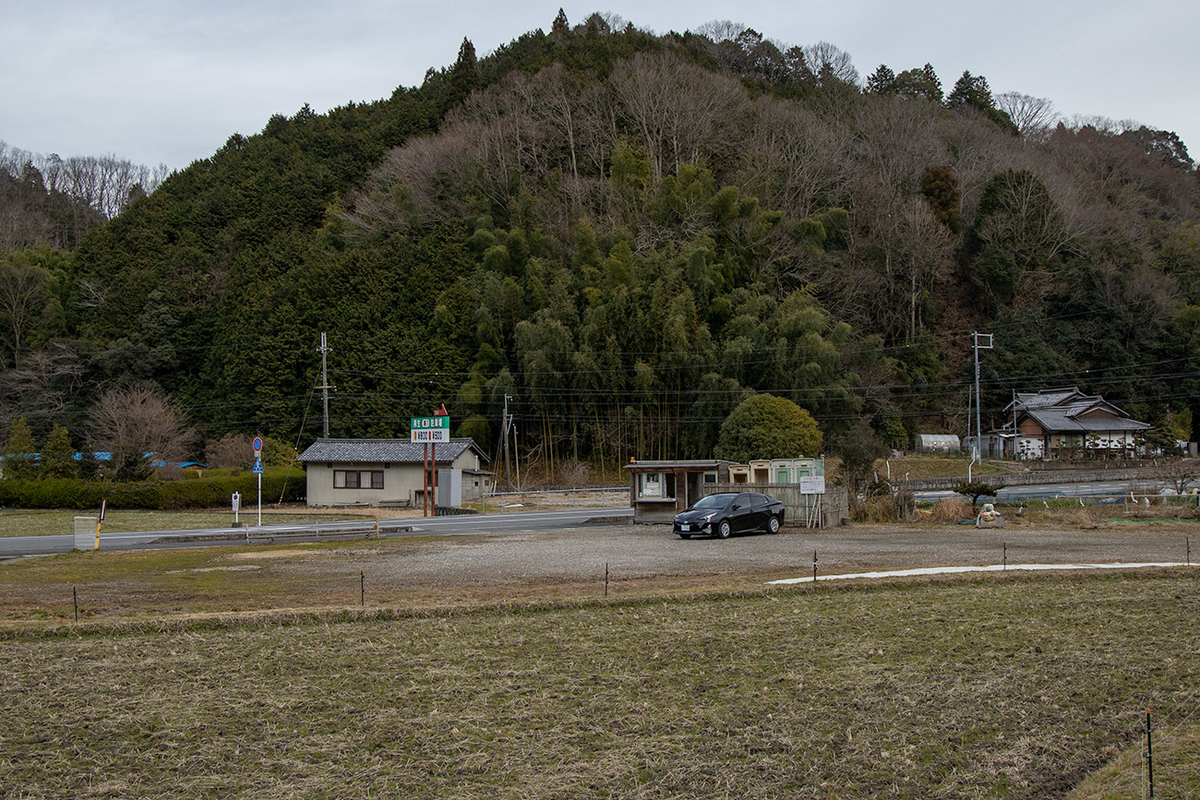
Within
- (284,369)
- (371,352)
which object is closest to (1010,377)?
(371,352)

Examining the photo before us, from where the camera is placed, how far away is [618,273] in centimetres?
4909

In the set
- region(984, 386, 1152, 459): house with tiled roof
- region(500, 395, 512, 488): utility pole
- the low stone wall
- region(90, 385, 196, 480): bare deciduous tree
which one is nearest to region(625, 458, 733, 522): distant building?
the low stone wall

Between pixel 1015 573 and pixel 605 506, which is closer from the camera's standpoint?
pixel 1015 573

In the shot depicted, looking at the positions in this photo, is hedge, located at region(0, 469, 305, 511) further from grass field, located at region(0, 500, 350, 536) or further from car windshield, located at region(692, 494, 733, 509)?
car windshield, located at region(692, 494, 733, 509)

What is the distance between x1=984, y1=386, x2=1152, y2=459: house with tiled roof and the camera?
54.5 metres

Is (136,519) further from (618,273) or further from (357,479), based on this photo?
(618,273)

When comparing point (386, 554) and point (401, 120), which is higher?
point (401, 120)

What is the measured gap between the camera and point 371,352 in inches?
2088

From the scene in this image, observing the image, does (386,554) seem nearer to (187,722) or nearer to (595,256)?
(187,722)

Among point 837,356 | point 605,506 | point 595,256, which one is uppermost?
point 595,256

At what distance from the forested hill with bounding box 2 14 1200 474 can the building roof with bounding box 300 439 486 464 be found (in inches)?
274

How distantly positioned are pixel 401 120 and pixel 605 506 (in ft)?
153

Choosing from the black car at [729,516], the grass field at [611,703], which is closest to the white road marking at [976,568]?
the grass field at [611,703]

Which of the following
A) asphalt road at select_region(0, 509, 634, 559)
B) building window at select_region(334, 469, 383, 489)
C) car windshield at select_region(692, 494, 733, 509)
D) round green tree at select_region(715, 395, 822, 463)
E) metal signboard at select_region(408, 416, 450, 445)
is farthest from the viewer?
building window at select_region(334, 469, 383, 489)
